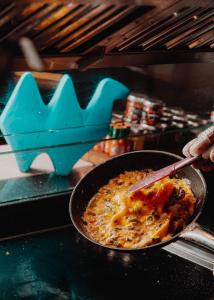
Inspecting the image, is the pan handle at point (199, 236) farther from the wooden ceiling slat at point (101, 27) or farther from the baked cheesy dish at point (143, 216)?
the wooden ceiling slat at point (101, 27)

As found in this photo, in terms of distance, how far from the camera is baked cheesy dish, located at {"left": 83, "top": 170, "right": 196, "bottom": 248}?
51.4 inches

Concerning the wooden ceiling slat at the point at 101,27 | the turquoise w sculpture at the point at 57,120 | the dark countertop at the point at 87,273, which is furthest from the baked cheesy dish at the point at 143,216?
the wooden ceiling slat at the point at 101,27

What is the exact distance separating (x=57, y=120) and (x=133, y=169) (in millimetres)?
485

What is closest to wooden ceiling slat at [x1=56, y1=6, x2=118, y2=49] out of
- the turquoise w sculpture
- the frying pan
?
the turquoise w sculpture

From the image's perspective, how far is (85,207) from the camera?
150 centimetres

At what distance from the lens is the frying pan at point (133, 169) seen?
1.31m

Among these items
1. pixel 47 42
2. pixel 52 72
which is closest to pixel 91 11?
pixel 47 42

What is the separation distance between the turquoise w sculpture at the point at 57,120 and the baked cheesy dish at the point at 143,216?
0.35 m

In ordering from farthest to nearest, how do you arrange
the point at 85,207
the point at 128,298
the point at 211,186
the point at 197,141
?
the point at 211,186, the point at 85,207, the point at 128,298, the point at 197,141

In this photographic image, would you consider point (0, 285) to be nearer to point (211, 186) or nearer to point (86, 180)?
point (86, 180)

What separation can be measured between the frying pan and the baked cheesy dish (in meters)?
0.03

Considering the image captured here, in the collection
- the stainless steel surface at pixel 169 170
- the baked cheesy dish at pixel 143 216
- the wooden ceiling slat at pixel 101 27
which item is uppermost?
the wooden ceiling slat at pixel 101 27

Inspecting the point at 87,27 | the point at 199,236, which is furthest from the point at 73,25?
the point at 199,236

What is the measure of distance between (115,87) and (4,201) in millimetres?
771
